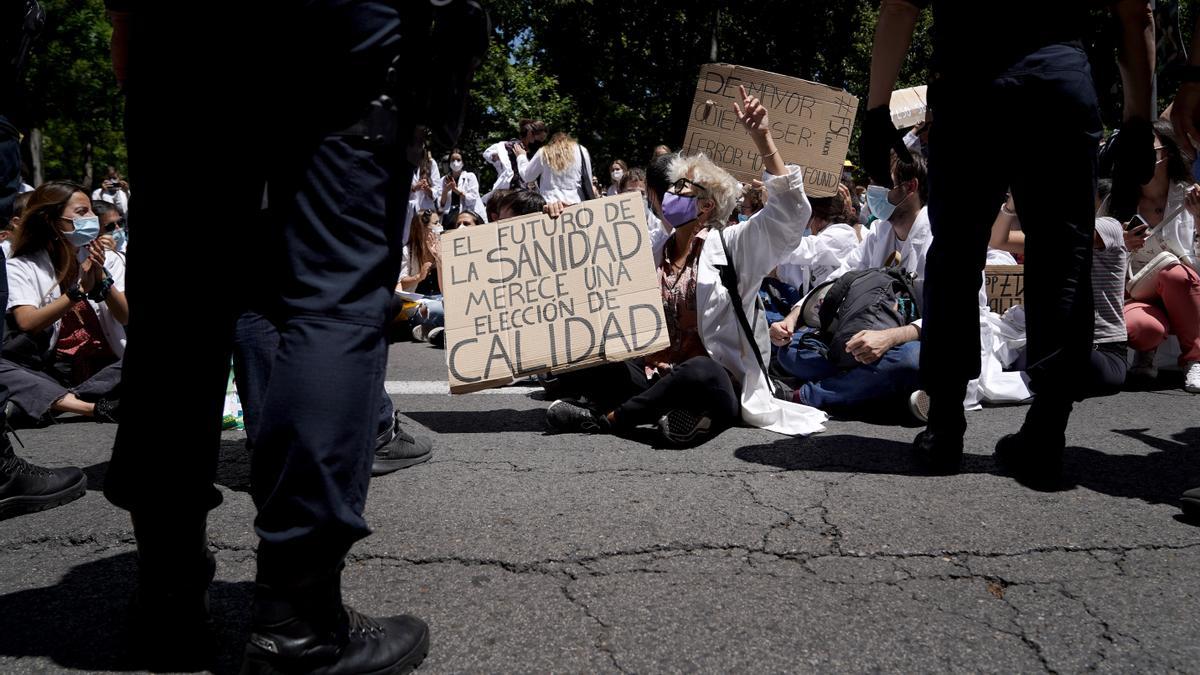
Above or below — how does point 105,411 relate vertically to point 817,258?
below

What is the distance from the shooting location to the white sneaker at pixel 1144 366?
5.41m

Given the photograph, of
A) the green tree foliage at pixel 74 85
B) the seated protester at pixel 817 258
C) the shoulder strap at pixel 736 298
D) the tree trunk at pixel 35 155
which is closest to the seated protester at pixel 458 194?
the seated protester at pixel 817 258

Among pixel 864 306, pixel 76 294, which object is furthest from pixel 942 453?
pixel 76 294

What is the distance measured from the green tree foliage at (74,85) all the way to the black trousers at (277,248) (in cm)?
2846

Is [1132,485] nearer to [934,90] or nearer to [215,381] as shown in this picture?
[934,90]

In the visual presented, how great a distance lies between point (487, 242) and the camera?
4.53 m

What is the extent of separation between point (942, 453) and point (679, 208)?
5.60 feet

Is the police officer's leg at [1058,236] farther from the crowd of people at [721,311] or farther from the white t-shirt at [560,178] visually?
the white t-shirt at [560,178]

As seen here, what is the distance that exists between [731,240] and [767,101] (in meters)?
1.90

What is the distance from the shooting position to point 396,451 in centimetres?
352

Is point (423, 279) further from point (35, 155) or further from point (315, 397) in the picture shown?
point (35, 155)

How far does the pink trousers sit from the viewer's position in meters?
5.39

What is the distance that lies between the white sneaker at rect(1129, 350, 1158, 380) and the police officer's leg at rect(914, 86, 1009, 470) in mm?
2865

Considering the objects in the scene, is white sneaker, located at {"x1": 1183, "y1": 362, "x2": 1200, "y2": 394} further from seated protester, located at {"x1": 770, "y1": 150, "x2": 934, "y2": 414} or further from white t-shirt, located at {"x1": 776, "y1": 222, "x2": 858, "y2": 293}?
white t-shirt, located at {"x1": 776, "y1": 222, "x2": 858, "y2": 293}
